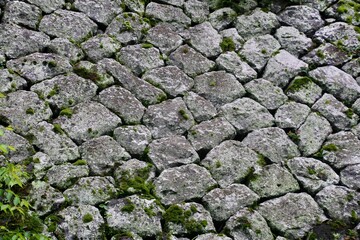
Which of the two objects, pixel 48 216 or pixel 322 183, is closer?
pixel 48 216

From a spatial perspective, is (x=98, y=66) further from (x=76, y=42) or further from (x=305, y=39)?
(x=305, y=39)

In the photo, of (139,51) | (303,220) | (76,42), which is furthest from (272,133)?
(76,42)

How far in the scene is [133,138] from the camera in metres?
3.33

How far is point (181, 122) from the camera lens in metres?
3.55

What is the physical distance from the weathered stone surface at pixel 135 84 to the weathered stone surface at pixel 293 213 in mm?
1224

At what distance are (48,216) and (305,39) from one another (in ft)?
9.73

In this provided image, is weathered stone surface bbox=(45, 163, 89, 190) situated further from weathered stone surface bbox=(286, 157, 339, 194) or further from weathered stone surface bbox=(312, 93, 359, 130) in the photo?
weathered stone surface bbox=(312, 93, 359, 130)

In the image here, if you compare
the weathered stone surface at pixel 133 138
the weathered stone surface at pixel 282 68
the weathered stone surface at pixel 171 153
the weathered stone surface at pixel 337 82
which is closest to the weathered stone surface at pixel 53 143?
the weathered stone surface at pixel 133 138

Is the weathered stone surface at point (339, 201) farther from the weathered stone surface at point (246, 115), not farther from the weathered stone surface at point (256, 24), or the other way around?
the weathered stone surface at point (256, 24)

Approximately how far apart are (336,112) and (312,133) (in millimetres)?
347

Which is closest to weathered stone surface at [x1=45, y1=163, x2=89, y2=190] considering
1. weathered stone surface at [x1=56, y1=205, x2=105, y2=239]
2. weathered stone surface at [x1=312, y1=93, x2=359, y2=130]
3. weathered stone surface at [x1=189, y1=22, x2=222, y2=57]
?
weathered stone surface at [x1=56, y1=205, x2=105, y2=239]

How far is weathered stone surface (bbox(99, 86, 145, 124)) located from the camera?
3449mm

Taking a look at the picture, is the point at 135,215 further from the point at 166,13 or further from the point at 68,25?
the point at 166,13

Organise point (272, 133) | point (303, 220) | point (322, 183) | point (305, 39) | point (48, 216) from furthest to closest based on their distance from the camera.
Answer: point (305, 39) → point (272, 133) → point (322, 183) → point (303, 220) → point (48, 216)
